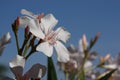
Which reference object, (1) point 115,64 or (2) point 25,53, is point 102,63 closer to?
(1) point 115,64

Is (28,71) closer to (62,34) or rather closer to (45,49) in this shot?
(45,49)

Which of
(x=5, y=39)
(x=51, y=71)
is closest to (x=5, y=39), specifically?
(x=5, y=39)

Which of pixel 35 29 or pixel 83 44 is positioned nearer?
pixel 35 29

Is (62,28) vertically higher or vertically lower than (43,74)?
higher

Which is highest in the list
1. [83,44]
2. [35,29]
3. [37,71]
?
[83,44]

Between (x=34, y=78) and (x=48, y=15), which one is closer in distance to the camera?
(x=34, y=78)

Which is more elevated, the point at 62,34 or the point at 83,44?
the point at 83,44

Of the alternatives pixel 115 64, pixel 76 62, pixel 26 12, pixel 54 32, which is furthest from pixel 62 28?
pixel 115 64
